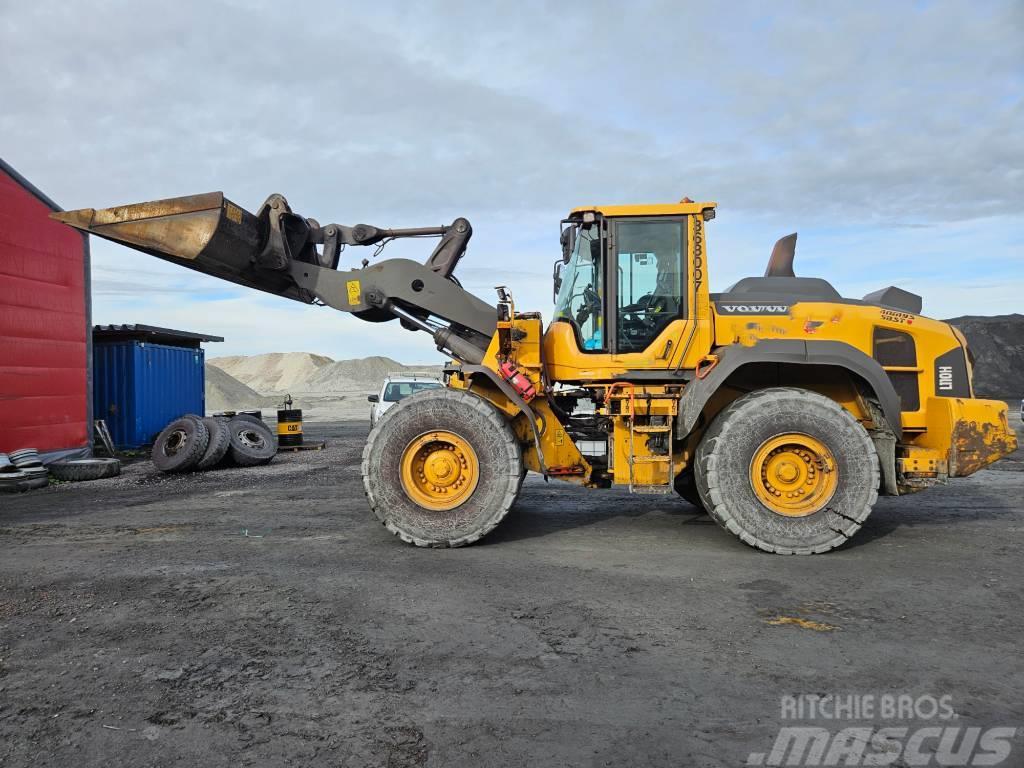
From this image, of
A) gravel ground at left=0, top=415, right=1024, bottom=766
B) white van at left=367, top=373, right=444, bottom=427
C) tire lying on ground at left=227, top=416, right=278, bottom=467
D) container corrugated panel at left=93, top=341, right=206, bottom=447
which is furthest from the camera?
container corrugated panel at left=93, top=341, right=206, bottom=447

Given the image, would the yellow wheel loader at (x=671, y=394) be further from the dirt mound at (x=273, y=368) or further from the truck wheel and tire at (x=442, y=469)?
the dirt mound at (x=273, y=368)

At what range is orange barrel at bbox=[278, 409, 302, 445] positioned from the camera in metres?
15.4

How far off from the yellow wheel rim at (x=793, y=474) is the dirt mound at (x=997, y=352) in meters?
37.7

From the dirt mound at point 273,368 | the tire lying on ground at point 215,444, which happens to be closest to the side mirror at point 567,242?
the tire lying on ground at point 215,444

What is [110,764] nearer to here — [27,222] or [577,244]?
[577,244]

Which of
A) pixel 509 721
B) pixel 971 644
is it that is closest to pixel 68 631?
pixel 509 721

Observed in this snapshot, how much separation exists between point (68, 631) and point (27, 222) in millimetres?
10754

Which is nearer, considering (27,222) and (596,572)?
(596,572)

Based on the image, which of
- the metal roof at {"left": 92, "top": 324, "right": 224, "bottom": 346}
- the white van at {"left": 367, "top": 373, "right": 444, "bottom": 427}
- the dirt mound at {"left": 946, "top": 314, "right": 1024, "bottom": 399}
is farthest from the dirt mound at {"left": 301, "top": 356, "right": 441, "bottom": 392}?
the white van at {"left": 367, "top": 373, "right": 444, "bottom": 427}

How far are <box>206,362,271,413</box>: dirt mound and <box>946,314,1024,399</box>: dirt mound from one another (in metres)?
47.1

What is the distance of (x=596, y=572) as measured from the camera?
493 cm

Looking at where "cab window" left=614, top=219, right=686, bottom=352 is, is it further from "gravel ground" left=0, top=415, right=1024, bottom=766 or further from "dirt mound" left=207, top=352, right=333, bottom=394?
"dirt mound" left=207, top=352, right=333, bottom=394

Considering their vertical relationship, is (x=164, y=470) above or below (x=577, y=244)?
below

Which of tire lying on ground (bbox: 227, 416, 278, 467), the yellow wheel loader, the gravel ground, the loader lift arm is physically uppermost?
the loader lift arm
